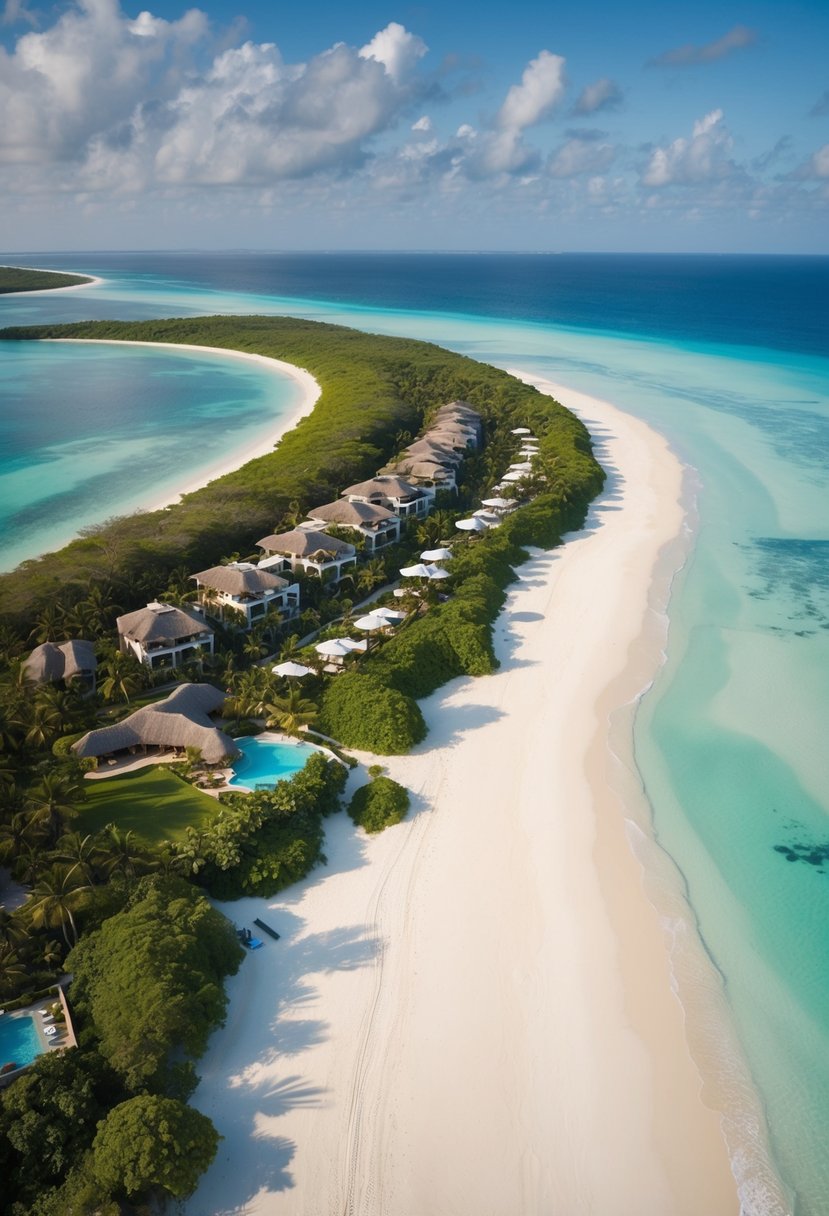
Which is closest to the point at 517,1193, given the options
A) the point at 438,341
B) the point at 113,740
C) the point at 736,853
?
the point at 736,853

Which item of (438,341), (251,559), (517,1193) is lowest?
(517,1193)

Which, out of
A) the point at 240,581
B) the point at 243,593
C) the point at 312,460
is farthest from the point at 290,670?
the point at 312,460

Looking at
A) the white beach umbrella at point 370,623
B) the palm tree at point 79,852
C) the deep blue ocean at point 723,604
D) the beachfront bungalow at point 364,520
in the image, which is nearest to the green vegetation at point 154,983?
the palm tree at point 79,852

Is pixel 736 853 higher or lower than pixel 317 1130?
higher

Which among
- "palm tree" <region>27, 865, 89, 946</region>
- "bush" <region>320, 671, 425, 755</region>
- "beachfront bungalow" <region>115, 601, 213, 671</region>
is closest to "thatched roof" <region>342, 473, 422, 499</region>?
"beachfront bungalow" <region>115, 601, 213, 671</region>

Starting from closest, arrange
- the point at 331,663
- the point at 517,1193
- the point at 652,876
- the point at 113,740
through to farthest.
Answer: the point at 517,1193 < the point at 652,876 < the point at 113,740 < the point at 331,663

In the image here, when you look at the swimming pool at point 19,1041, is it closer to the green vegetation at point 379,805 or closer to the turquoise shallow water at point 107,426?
the green vegetation at point 379,805

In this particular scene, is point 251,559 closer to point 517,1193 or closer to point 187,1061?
point 187,1061

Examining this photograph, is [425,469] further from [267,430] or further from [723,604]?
[267,430]
